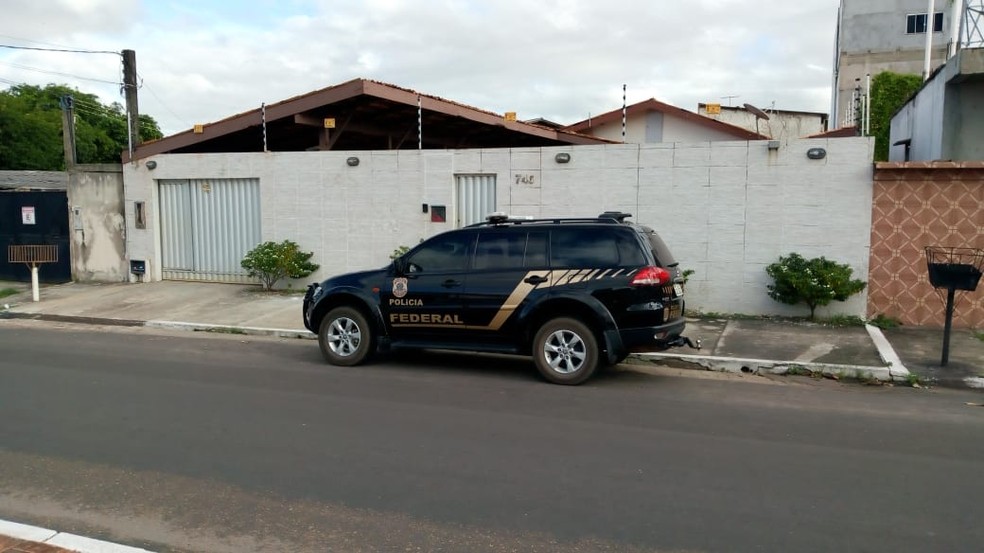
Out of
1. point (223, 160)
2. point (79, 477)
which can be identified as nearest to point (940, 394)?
point (79, 477)

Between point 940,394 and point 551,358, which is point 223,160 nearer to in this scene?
point 551,358

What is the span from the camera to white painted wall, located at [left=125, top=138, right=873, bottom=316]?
11703 millimetres

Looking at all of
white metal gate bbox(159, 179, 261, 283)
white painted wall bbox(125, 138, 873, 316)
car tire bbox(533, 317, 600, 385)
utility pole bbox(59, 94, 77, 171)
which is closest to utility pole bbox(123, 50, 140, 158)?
utility pole bbox(59, 94, 77, 171)

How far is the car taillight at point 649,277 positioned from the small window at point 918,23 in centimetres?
3296

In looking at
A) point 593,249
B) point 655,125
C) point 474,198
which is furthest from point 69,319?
point 655,125

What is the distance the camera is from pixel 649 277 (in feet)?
26.1

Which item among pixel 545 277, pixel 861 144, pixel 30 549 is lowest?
pixel 30 549

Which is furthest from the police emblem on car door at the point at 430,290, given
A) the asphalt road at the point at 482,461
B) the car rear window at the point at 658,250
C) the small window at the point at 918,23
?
the small window at the point at 918,23

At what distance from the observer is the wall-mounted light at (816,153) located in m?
11.6

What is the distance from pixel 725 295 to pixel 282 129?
34.3 ft

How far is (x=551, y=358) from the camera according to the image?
8.26 meters

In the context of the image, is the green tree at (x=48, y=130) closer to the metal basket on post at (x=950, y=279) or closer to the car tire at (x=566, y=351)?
the car tire at (x=566, y=351)

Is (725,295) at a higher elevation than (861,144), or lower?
lower

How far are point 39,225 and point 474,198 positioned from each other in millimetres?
10323
